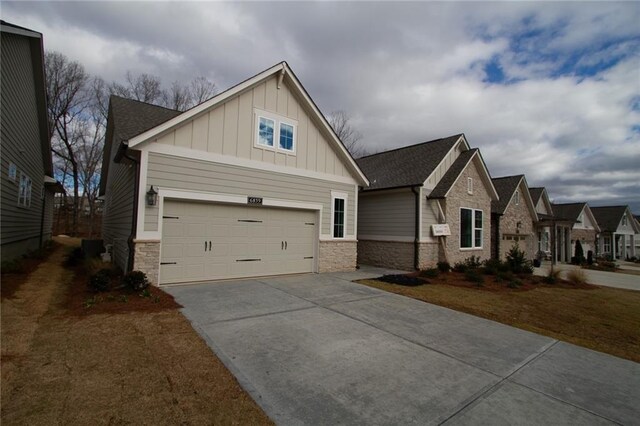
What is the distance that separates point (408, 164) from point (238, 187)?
30.5 ft

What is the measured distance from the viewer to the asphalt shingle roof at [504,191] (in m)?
18.2

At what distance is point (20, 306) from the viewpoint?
5.79 m

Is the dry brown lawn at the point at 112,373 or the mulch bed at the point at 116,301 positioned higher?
the mulch bed at the point at 116,301

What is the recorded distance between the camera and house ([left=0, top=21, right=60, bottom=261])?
8484mm

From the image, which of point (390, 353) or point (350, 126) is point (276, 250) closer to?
point (390, 353)

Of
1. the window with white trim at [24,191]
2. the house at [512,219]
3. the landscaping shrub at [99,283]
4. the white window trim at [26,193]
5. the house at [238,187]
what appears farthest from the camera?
the house at [512,219]

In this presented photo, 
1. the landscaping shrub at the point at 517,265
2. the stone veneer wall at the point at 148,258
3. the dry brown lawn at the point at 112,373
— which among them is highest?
the stone veneer wall at the point at 148,258

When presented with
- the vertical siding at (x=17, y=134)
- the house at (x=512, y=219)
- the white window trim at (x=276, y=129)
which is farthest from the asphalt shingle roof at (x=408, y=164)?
the vertical siding at (x=17, y=134)

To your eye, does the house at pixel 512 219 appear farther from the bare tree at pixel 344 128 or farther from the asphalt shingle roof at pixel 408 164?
the bare tree at pixel 344 128

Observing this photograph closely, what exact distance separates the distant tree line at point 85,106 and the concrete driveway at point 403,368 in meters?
23.6

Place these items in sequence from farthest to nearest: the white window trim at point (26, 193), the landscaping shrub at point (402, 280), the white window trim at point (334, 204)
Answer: the white window trim at point (334, 204), the white window trim at point (26, 193), the landscaping shrub at point (402, 280)

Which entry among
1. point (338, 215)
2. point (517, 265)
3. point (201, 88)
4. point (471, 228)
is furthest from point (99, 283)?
point (201, 88)

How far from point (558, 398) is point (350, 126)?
1144 inches

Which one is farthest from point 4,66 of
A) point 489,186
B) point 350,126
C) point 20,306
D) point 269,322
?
point 350,126
